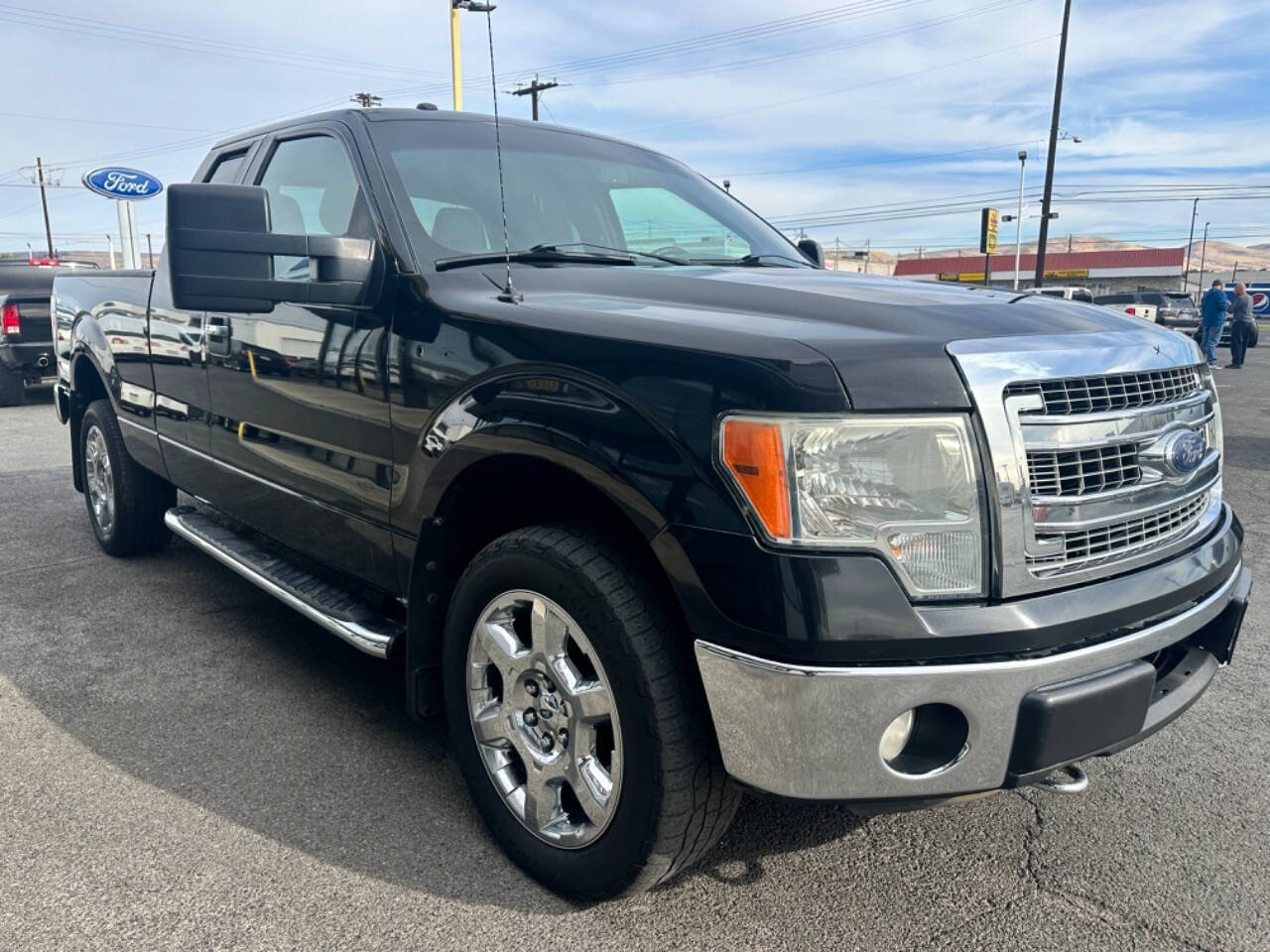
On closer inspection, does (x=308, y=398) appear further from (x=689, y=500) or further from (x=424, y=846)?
(x=689, y=500)

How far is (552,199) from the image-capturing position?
3180 millimetres

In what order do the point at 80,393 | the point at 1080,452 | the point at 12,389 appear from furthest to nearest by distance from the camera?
the point at 12,389
the point at 80,393
the point at 1080,452

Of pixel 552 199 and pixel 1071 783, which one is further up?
pixel 552 199

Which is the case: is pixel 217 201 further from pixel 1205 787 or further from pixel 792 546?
pixel 1205 787

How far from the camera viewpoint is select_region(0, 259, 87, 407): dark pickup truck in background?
1131cm

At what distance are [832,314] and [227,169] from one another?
287 cm

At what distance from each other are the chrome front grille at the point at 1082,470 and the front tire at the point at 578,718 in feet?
2.50

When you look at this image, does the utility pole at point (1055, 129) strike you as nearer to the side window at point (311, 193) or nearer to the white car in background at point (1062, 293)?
the white car in background at point (1062, 293)

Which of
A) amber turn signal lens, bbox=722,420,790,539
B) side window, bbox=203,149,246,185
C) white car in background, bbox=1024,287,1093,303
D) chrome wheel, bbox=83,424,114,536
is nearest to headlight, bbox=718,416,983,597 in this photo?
amber turn signal lens, bbox=722,420,790,539

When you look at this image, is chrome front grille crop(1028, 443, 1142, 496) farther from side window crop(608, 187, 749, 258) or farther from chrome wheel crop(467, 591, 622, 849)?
side window crop(608, 187, 749, 258)

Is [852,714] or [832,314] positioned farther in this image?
[832,314]

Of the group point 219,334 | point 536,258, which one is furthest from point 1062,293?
point 219,334

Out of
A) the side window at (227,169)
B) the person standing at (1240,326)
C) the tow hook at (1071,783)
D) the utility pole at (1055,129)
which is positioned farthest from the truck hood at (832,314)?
the utility pole at (1055,129)

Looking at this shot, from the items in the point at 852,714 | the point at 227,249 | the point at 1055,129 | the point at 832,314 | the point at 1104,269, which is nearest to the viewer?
the point at 852,714
